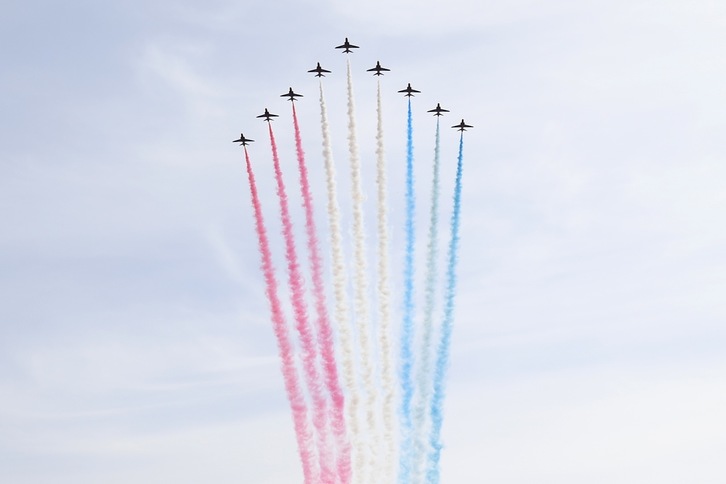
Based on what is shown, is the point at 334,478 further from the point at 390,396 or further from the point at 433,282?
the point at 433,282

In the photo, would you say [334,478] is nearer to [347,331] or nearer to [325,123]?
[347,331]

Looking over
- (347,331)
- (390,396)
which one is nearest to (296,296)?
(347,331)

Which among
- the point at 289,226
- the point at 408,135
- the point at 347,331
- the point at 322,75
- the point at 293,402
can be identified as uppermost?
the point at 322,75

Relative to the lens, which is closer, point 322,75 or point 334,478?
point 334,478

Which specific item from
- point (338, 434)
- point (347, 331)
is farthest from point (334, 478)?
point (347, 331)

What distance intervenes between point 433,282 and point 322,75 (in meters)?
30.7

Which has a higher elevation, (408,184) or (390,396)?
(408,184)

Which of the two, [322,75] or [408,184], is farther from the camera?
[322,75]

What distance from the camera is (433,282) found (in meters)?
115

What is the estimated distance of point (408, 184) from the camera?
376 ft

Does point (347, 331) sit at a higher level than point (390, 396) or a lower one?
higher

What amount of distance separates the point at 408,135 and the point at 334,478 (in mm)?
42152

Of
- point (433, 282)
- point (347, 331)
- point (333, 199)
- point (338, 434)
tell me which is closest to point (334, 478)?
point (338, 434)

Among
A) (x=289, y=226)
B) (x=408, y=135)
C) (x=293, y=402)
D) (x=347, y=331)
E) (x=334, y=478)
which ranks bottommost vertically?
(x=334, y=478)
